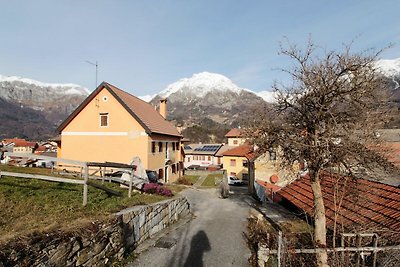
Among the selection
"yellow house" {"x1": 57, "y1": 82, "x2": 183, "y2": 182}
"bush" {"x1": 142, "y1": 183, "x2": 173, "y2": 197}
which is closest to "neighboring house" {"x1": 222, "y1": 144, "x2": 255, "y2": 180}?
"yellow house" {"x1": 57, "y1": 82, "x2": 183, "y2": 182}

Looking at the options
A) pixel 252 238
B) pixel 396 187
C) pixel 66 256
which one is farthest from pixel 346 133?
pixel 66 256

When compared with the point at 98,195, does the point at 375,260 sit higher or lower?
lower

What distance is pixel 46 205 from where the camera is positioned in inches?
336

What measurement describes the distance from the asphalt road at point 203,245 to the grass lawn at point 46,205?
6.56 ft

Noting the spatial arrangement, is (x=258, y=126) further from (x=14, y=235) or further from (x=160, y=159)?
(x=160, y=159)

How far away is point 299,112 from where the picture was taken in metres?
8.93

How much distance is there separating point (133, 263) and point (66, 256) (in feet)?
9.32

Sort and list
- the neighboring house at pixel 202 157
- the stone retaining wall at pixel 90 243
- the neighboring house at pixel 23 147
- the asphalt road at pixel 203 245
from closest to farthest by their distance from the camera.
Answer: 1. the stone retaining wall at pixel 90 243
2. the asphalt road at pixel 203 245
3. the neighboring house at pixel 202 157
4. the neighboring house at pixel 23 147

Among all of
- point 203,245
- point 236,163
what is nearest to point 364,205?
point 203,245

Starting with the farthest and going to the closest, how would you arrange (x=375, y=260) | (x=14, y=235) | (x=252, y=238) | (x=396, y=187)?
(x=252, y=238) → (x=396, y=187) → (x=375, y=260) → (x=14, y=235)

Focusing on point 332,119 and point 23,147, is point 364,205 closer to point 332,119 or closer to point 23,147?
point 332,119

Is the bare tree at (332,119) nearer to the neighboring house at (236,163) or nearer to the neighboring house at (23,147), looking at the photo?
the neighboring house at (236,163)

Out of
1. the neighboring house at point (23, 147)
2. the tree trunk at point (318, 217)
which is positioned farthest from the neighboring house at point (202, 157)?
the tree trunk at point (318, 217)

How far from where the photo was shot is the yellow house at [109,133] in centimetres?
2421
